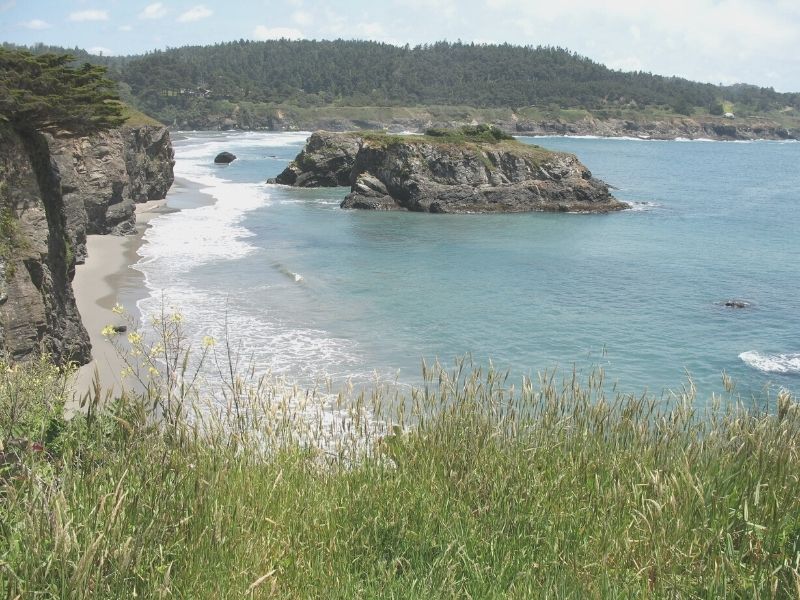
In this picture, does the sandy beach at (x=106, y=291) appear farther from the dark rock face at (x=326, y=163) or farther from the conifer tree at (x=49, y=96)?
the dark rock face at (x=326, y=163)

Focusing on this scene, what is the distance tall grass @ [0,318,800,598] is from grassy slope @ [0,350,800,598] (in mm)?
20

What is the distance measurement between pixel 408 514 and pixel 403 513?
0.23 ft

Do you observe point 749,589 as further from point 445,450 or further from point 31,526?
point 31,526

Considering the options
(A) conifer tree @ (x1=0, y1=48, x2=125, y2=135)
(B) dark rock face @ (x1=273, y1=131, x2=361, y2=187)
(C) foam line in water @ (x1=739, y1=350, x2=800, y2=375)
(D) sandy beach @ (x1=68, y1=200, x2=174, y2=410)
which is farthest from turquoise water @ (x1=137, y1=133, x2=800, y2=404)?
(B) dark rock face @ (x1=273, y1=131, x2=361, y2=187)

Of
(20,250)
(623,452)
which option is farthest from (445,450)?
(20,250)

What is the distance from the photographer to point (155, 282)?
106ft

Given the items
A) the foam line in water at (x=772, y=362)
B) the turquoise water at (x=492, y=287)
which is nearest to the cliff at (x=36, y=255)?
the turquoise water at (x=492, y=287)

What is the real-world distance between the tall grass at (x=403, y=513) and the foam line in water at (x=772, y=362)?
17813 mm

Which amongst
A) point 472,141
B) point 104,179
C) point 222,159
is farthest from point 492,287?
point 222,159

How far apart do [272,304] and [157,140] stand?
33428 millimetres

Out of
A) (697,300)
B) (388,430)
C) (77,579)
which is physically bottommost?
(697,300)

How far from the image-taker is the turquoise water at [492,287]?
2375 centimetres

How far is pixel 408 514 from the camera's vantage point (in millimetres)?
6246

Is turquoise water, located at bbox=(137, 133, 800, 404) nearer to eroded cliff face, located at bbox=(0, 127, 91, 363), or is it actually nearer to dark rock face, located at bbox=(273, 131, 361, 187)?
eroded cliff face, located at bbox=(0, 127, 91, 363)
